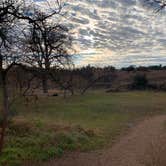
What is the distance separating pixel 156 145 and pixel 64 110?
743 inches

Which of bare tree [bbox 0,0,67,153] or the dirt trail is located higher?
bare tree [bbox 0,0,67,153]

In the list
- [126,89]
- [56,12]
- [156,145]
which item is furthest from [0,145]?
[126,89]

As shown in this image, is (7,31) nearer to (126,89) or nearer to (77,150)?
(77,150)

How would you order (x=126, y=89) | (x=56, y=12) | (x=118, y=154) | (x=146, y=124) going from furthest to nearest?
(x=126, y=89) → (x=146, y=124) → (x=118, y=154) → (x=56, y=12)

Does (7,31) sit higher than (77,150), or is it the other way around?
(7,31)

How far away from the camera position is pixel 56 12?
14555mm

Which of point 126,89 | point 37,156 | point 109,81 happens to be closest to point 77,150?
point 37,156

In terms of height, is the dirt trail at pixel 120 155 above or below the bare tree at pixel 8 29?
below

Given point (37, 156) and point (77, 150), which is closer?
point (37, 156)

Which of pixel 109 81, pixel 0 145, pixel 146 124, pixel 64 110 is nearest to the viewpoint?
pixel 0 145

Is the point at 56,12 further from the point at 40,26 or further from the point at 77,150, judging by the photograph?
the point at 77,150

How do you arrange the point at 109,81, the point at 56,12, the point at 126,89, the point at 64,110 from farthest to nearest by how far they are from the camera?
the point at 109,81 → the point at 126,89 → the point at 64,110 → the point at 56,12

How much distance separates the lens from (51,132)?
18234 millimetres

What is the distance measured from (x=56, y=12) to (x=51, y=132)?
5741 millimetres
